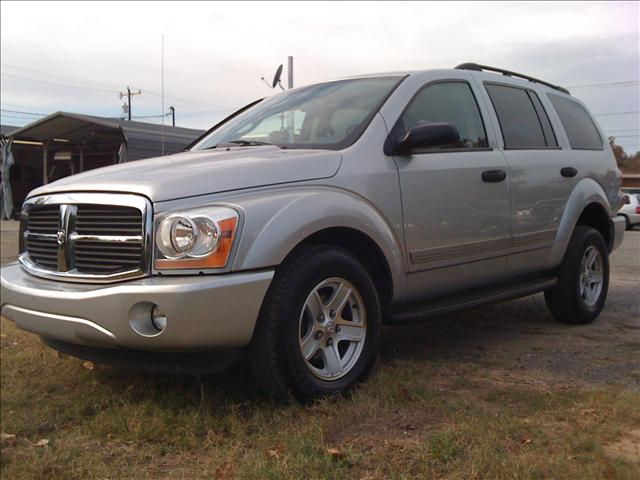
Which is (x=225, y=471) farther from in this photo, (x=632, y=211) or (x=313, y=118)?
(x=632, y=211)

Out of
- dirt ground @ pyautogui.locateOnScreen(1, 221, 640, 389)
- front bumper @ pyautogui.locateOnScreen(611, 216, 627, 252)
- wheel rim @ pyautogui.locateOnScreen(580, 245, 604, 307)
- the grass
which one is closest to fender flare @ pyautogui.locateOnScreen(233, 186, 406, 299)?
the grass

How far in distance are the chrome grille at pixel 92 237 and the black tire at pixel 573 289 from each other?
3505 millimetres

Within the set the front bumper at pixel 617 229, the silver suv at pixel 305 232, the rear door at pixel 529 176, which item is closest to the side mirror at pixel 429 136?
the silver suv at pixel 305 232

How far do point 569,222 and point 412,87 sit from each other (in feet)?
6.04

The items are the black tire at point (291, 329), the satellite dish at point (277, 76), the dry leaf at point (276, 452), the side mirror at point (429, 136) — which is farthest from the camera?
the satellite dish at point (277, 76)

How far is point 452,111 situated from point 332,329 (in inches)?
74.4

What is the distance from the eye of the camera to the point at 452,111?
4.36 m

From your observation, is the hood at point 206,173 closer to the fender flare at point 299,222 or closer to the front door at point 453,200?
the fender flare at point 299,222

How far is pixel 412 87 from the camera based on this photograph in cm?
411

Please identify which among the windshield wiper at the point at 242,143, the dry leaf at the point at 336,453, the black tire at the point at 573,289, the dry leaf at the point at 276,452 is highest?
the windshield wiper at the point at 242,143

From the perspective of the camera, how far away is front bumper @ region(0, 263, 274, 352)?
280cm

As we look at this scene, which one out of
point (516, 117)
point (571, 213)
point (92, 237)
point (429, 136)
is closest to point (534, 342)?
point (571, 213)

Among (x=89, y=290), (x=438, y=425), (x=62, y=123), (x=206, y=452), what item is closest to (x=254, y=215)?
(x=89, y=290)

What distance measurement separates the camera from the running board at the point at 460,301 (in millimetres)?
3762
